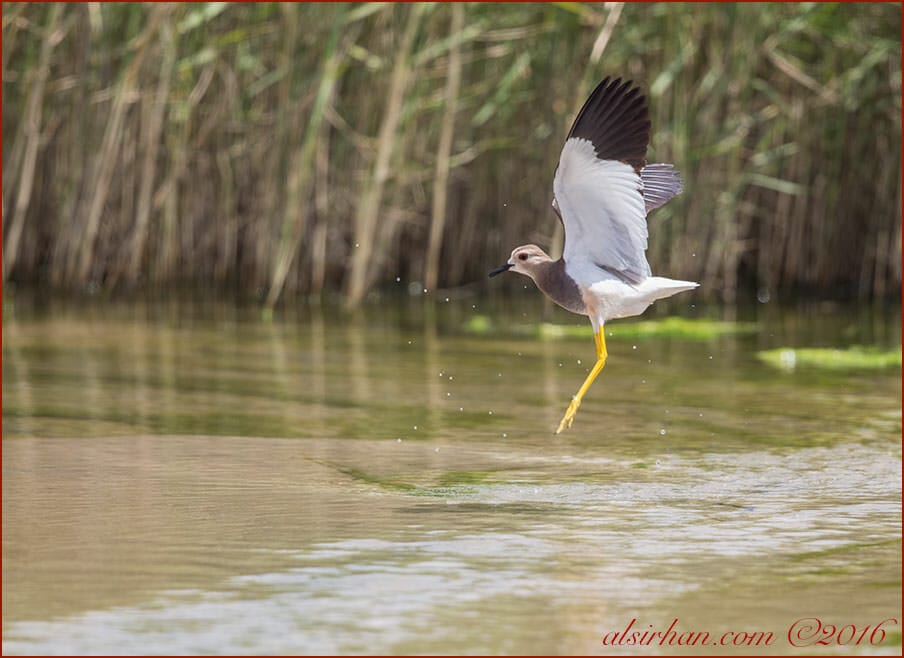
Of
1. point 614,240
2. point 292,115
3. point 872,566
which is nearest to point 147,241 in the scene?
point 292,115

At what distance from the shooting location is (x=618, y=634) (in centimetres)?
423

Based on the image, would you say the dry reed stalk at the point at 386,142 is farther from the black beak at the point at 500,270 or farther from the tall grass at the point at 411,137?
the black beak at the point at 500,270

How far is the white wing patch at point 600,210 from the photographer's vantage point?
18.5 ft

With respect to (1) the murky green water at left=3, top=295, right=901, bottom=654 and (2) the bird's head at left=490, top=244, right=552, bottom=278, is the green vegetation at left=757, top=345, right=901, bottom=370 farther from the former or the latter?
(2) the bird's head at left=490, top=244, right=552, bottom=278

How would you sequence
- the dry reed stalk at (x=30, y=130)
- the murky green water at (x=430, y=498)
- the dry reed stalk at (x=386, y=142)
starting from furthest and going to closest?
the dry reed stalk at (x=30, y=130) → the dry reed stalk at (x=386, y=142) → the murky green water at (x=430, y=498)

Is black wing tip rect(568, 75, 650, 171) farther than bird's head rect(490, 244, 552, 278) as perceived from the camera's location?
No

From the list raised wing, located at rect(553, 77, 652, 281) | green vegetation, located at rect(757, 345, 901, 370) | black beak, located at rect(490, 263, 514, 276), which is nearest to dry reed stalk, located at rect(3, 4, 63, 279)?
green vegetation, located at rect(757, 345, 901, 370)

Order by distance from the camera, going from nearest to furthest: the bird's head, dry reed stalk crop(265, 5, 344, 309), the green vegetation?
the bird's head
the green vegetation
dry reed stalk crop(265, 5, 344, 309)

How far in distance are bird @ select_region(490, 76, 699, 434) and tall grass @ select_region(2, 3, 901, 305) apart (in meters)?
5.56

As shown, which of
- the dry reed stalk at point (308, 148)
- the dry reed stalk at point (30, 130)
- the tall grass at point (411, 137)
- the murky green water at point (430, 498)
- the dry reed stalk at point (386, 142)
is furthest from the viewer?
the tall grass at point (411, 137)

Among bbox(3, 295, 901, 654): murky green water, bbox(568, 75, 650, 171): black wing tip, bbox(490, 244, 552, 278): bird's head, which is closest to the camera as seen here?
bbox(3, 295, 901, 654): murky green water

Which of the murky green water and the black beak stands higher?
the black beak

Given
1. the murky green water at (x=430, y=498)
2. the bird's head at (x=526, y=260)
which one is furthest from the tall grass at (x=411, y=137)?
the bird's head at (x=526, y=260)

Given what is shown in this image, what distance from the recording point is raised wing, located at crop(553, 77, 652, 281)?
18.4ft
